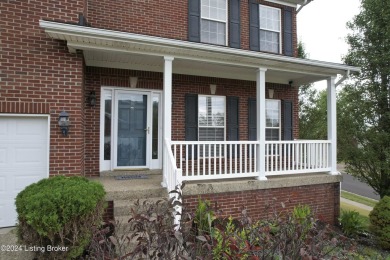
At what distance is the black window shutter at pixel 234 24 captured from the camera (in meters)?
7.82

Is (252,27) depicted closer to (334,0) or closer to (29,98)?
(334,0)

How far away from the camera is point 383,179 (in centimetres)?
766

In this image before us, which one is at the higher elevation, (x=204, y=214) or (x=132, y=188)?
(x=132, y=188)

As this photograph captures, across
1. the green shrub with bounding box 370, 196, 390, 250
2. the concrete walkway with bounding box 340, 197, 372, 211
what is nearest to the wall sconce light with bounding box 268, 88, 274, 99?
the green shrub with bounding box 370, 196, 390, 250

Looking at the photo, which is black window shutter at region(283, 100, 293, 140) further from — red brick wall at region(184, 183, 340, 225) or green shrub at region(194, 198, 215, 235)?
green shrub at region(194, 198, 215, 235)

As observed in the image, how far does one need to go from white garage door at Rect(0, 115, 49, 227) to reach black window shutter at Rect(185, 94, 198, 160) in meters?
3.42

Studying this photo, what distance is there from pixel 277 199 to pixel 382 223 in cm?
232

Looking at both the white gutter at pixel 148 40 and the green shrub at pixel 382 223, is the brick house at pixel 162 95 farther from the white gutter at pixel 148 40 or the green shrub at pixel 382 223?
the green shrub at pixel 382 223

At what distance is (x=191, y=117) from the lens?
7.20 meters

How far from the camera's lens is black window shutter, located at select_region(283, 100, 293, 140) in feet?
27.5

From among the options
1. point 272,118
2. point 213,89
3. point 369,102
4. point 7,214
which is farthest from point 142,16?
point 369,102

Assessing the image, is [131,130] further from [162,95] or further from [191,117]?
[191,117]

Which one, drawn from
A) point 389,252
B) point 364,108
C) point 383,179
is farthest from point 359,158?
point 389,252

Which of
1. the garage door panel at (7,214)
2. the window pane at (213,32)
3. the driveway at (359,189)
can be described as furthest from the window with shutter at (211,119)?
the driveway at (359,189)
